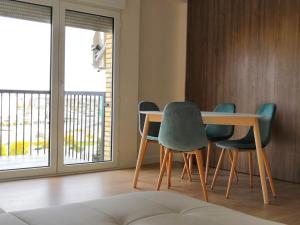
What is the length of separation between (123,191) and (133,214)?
2218 mm

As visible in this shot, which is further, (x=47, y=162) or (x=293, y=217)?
(x=47, y=162)

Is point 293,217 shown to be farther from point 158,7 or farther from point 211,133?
point 158,7

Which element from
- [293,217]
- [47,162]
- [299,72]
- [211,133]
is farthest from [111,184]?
[299,72]

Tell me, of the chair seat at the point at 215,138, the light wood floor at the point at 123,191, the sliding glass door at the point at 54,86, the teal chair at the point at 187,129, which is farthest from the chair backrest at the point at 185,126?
the sliding glass door at the point at 54,86

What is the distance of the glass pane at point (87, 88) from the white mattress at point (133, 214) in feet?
10.1

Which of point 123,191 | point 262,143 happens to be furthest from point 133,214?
point 262,143

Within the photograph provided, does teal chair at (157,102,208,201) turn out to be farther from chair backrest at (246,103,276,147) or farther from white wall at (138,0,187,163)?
white wall at (138,0,187,163)

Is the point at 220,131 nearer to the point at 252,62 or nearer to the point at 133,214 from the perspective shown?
the point at 252,62

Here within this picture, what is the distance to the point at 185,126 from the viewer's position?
346 cm

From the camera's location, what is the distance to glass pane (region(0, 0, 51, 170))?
4.25 m

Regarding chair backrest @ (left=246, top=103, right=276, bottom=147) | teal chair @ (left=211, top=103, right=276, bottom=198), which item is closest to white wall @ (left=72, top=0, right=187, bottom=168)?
teal chair @ (left=211, top=103, right=276, bottom=198)

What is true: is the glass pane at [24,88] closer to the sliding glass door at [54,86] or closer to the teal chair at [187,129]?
the sliding glass door at [54,86]

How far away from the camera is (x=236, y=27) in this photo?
197 inches

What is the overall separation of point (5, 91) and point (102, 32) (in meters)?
1.37
